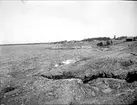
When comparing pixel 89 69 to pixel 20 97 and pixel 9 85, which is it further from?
pixel 9 85

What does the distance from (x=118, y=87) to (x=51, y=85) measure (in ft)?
11.3

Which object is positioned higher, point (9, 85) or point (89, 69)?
point (89, 69)

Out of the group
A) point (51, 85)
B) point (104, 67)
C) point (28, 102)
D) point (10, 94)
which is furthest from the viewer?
point (104, 67)

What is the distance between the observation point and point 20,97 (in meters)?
4.60

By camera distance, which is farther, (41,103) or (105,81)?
(105,81)

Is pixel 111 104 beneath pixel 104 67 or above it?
beneath

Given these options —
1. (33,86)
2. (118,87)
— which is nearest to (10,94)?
(33,86)

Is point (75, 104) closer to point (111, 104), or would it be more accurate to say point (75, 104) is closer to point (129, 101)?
point (111, 104)

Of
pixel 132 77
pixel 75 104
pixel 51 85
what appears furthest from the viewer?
pixel 132 77

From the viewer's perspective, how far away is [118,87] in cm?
498

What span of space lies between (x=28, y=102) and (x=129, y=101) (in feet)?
13.2

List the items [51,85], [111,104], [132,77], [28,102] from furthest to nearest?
1. [132,77]
2. [51,85]
3. [28,102]
4. [111,104]

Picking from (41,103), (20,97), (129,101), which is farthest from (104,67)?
(20,97)

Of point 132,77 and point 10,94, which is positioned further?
point 132,77
